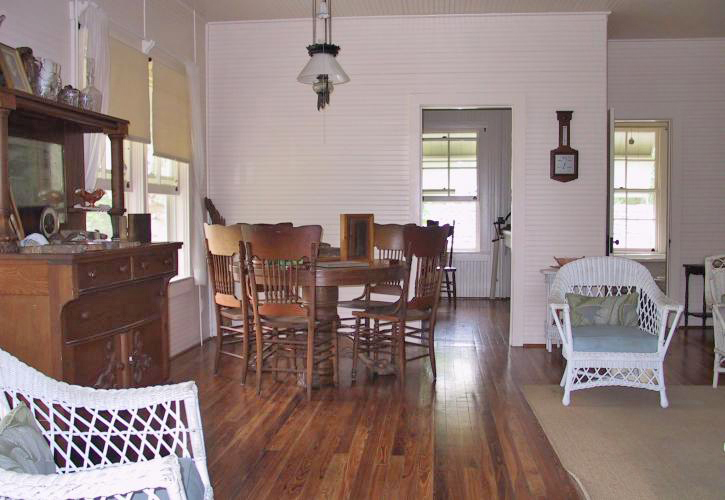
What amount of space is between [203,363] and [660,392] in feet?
11.0

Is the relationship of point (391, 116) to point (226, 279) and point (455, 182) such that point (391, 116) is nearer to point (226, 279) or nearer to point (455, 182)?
point (226, 279)

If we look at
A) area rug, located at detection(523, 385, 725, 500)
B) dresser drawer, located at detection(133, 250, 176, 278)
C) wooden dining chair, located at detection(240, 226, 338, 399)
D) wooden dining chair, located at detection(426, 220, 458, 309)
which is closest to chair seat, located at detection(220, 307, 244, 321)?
wooden dining chair, located at detection(240, 226, 338, 399)

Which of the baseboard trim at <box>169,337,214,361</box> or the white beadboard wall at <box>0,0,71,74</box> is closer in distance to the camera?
the white beadboard wall at <box>0,0,71,74</box>

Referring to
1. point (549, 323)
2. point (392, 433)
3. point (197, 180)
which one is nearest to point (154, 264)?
point (392, 433)

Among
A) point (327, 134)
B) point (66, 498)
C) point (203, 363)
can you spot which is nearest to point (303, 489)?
point (66, 498)

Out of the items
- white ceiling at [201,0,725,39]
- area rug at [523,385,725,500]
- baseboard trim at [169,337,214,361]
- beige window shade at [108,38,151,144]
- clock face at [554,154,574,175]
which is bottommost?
area rug at [523,385,725,500]

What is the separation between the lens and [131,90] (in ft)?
16.2

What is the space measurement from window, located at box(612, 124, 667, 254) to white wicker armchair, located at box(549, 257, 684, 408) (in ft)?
11.2

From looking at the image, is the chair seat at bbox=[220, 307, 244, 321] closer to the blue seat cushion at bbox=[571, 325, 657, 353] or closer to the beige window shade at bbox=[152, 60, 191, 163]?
the beige window shade at bbox=[152, 60, 191, 163]

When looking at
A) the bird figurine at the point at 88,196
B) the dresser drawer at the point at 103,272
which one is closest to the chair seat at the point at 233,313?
the bird figurine at the point at 88,196

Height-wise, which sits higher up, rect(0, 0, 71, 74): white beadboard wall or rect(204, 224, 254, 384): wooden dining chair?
rect(0, 0, 71, 74): white beadboard wall

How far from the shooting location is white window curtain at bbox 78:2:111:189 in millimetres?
4195

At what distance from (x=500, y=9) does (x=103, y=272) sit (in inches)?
177

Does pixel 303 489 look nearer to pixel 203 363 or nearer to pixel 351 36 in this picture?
pixel 203 363
